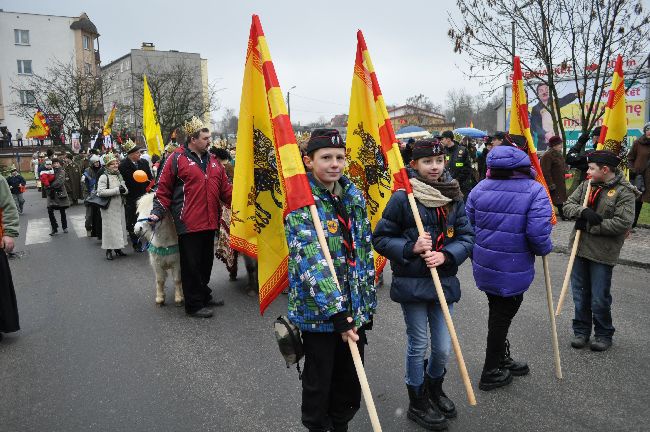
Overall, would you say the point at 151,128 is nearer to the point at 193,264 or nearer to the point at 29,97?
the point at 193,264

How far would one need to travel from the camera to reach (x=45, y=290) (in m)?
7.71

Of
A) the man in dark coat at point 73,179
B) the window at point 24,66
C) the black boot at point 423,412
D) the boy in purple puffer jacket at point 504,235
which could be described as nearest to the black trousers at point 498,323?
the boy in purple puffer jacket at point 504,235

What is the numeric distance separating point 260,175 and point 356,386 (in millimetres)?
1673

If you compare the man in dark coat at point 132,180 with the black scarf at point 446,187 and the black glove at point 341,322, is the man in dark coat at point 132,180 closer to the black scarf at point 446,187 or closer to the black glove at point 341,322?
the black scarf at point 446,187

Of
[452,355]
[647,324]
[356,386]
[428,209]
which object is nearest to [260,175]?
[428,209]

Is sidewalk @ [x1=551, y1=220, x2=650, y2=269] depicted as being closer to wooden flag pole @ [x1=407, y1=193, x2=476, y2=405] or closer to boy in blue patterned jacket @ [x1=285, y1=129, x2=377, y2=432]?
wooden flag pole @ [x1=407, y1=193, x2=476, y2=405]

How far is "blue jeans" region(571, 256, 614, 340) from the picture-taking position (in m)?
4.73

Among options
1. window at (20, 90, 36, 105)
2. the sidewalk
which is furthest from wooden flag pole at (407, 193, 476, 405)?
window at (20, 90, 36, 105)

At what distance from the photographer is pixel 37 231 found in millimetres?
13773

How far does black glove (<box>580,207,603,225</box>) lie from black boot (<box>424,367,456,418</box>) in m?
2.12

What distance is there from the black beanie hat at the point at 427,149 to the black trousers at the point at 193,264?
132 inches

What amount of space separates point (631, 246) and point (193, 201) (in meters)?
7.34

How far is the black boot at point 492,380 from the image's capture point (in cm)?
412

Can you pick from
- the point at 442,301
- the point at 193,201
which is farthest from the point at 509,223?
the point at 193,201
